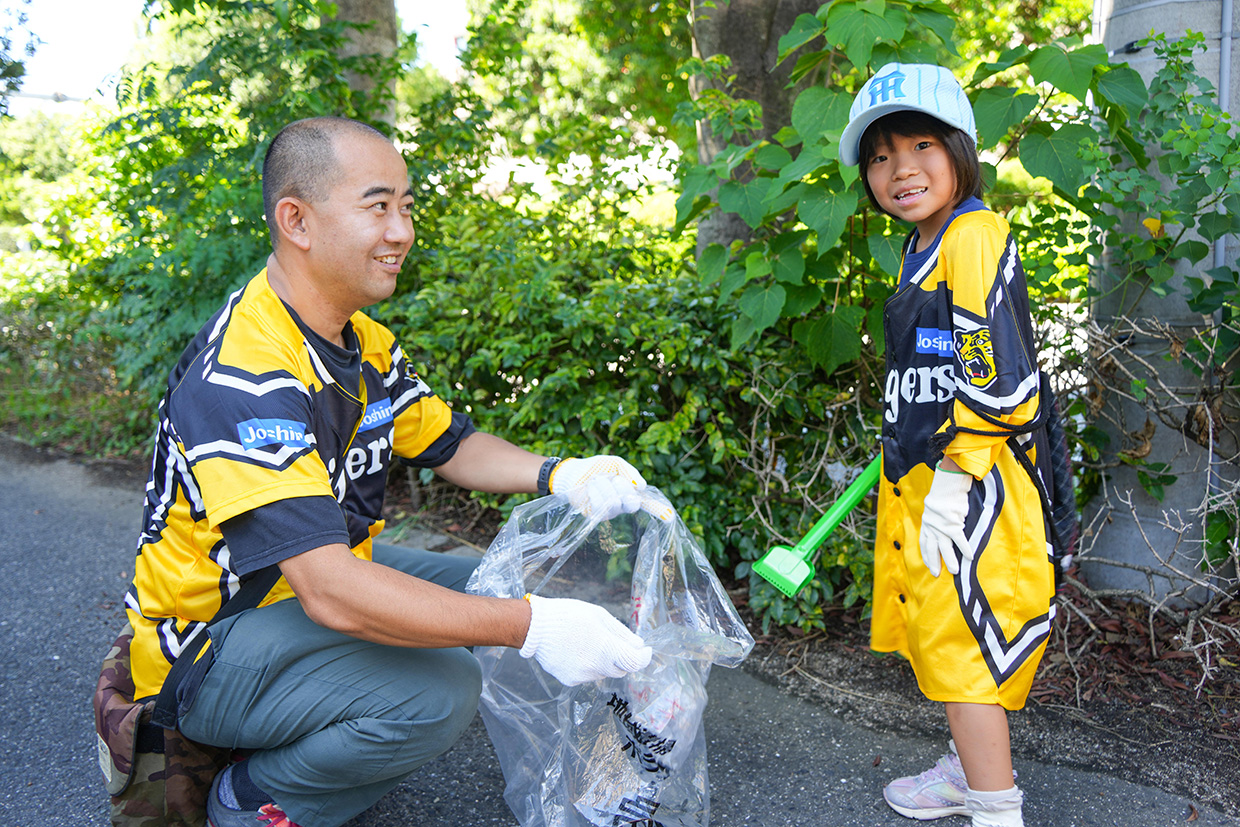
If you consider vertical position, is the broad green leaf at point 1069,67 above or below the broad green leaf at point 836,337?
above

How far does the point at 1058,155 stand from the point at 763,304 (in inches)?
33.2

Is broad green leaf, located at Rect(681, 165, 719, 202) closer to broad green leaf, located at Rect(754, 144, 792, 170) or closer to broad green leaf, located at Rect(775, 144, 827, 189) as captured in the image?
broad green leaf, located at Rect(754, 144, 792, 170)

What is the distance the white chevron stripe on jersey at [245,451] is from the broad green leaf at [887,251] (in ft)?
4.96

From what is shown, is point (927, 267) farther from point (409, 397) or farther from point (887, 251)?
point (409, 397)

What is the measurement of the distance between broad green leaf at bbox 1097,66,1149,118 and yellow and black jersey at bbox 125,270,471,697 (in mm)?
1927

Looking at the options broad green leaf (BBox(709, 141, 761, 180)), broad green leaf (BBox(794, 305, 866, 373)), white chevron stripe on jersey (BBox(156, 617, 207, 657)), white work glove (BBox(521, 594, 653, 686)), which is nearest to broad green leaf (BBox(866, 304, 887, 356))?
broad green leaf (BBox(794, 305, 866, 373))

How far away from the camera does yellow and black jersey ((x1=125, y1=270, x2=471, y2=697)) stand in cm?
155

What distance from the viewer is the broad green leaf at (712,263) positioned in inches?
104

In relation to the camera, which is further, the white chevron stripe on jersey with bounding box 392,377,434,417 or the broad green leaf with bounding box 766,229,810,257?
the broad green leaf with bounding box 766,229,810,257

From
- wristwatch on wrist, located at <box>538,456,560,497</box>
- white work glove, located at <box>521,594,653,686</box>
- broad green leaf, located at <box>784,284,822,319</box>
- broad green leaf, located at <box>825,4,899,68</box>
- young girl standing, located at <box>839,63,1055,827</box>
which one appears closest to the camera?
white work glove, located at <box>521,594,653,686</box>

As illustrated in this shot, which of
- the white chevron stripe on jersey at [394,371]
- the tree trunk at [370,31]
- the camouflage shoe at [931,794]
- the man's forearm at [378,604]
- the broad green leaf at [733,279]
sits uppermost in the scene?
the tree trunk at [370,31]

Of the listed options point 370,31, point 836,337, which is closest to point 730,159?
point 836,337

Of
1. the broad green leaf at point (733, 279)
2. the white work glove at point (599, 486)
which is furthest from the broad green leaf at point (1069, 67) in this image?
the white work glove at point (599, 486)

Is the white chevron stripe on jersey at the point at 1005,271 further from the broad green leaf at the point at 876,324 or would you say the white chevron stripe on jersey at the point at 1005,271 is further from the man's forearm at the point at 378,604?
the man's forearm at the point at 378,604
